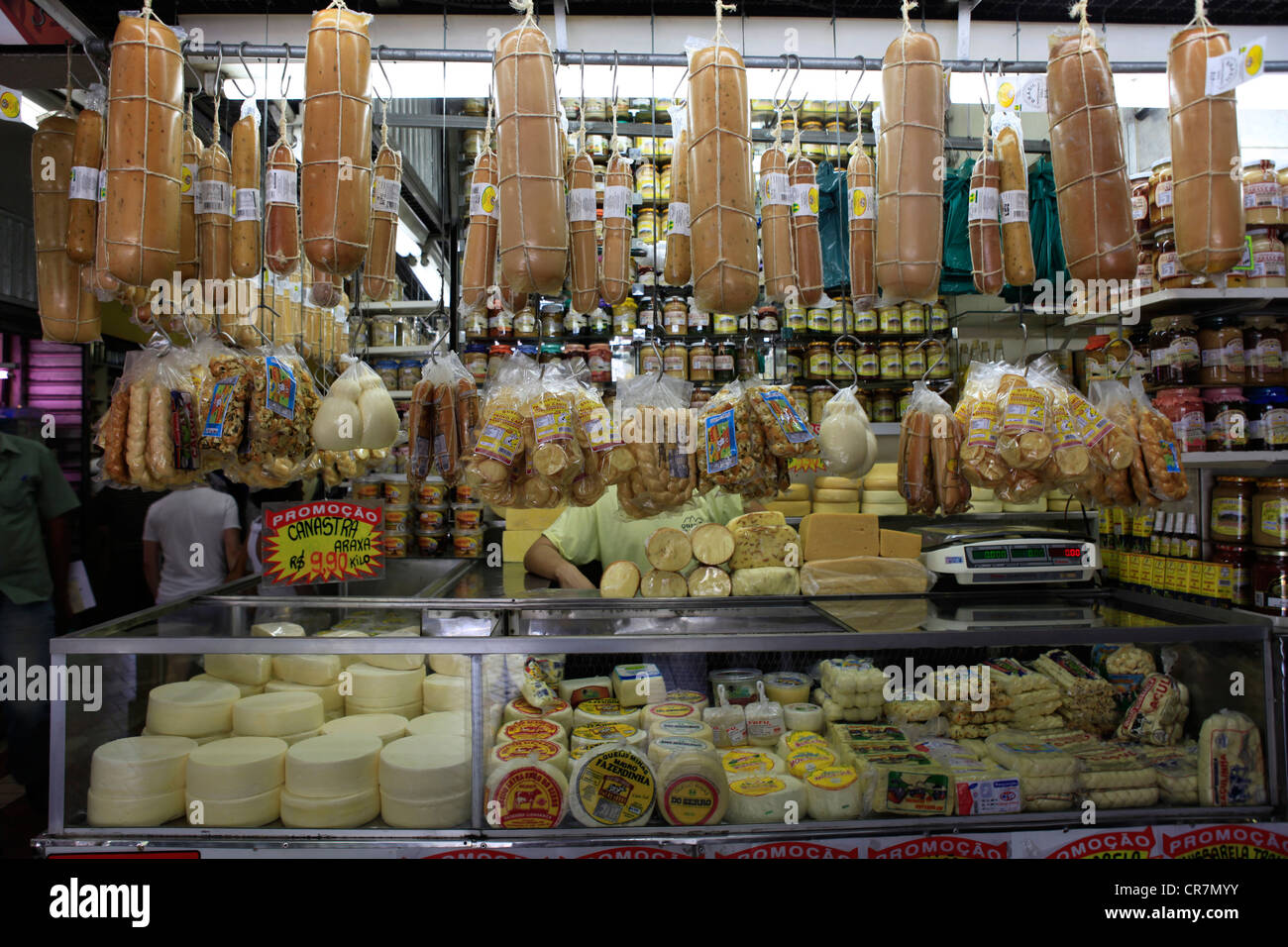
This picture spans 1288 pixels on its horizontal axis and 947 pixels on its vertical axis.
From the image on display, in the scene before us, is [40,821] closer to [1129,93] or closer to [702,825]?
[702,825]

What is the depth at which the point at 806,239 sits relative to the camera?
213 centimetres

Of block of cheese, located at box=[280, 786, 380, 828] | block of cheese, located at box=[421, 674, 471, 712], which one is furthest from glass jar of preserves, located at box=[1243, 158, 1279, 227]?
block of cheese, located at box=[280, 786, 380, 828]

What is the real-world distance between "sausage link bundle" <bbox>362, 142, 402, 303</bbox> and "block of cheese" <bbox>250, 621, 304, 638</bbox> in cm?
97

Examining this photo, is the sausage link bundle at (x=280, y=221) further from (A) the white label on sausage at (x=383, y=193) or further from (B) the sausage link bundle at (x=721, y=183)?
(B) the sausage link bundle at (x=721, y=183)

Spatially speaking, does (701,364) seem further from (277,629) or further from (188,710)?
(188,710)

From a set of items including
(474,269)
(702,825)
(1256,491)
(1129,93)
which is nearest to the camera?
(702,825)

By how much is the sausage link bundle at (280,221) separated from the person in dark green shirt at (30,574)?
3.01m

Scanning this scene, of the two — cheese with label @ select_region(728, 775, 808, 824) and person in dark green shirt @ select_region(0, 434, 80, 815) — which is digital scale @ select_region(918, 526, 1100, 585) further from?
person in dark green shirt @ select_region(0, 434, 80, 815)

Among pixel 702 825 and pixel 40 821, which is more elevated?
pixel 702 825

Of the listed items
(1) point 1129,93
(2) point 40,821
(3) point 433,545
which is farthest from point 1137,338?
(2) point 40,821

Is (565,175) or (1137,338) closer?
(565,175)

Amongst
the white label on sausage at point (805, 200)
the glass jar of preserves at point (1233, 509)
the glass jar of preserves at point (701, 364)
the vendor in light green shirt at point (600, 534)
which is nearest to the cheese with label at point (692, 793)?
the white label on sausage at point (805, 200)

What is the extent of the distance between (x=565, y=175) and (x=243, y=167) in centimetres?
98
